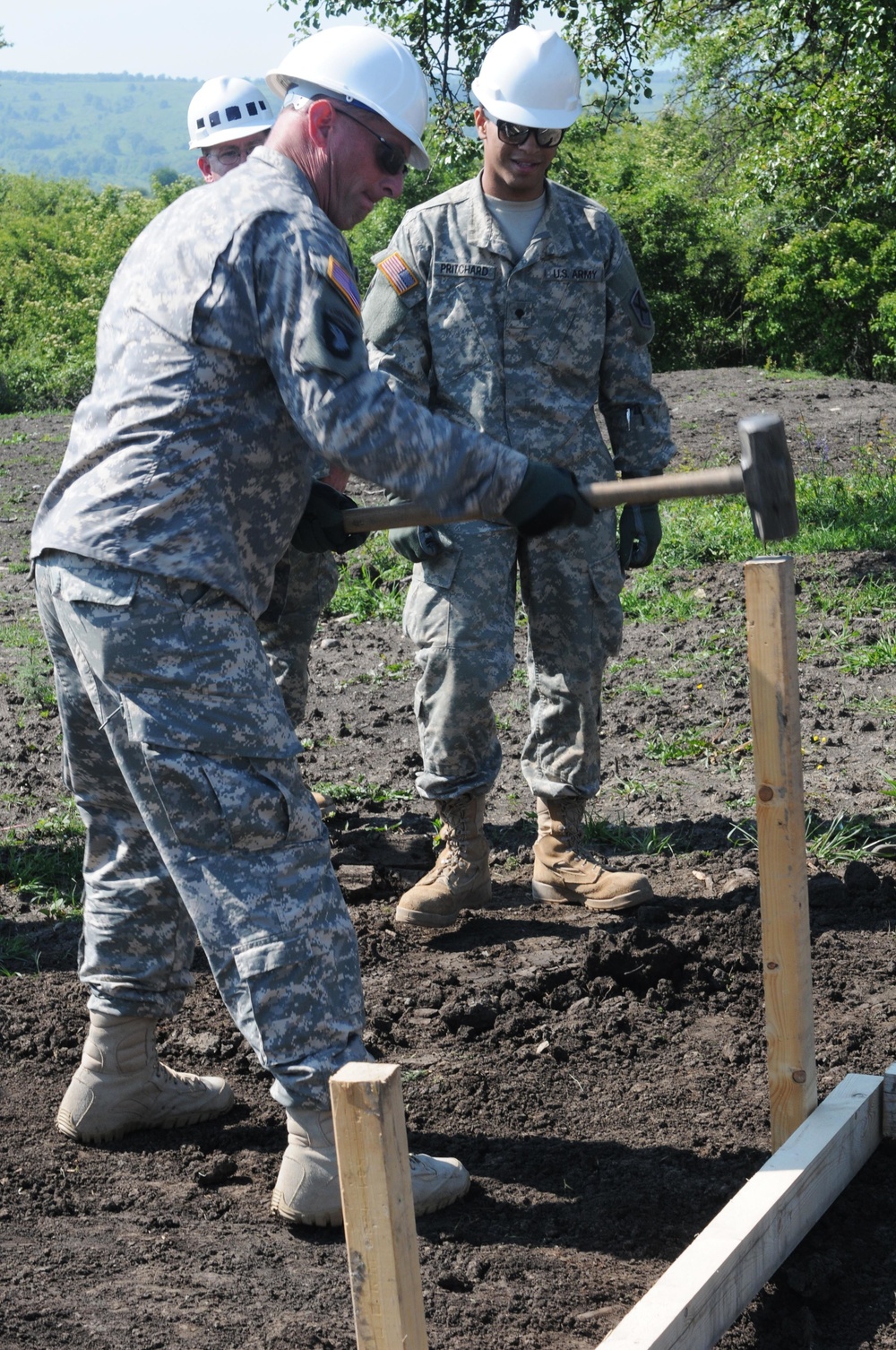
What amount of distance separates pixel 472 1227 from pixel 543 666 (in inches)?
75.3

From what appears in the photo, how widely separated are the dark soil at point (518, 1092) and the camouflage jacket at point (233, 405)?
1.30 metres

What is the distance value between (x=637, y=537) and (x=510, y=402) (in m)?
0.56

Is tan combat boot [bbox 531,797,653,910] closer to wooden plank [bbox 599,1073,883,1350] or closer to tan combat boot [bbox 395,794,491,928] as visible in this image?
tan combat boot [bbox 395,794,491,928]

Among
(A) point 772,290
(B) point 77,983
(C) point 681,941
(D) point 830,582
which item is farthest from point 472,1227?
(A) point 772,290

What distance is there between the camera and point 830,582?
24.1ft

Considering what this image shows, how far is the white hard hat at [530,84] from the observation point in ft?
12.2

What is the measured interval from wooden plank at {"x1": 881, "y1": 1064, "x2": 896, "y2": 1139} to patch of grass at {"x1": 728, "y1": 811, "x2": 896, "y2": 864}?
148cm

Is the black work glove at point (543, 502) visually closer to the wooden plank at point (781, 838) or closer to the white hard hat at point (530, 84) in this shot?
the wooden plank at point (781, 838)

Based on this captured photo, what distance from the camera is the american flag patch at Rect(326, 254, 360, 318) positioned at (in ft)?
7.61

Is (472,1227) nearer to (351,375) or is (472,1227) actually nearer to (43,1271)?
(43,1271)

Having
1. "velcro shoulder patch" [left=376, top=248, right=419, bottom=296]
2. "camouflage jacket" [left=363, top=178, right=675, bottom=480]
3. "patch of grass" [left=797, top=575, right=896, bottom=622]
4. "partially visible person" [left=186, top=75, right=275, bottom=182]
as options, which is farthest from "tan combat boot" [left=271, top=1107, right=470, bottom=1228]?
"patch of grass" [left=797, top=575, right=896, bottom=622]

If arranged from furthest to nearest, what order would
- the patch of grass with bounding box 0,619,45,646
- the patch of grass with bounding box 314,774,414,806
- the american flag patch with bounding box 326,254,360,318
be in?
the patch of grass with bounding box 0,619,45,646, the patch of grass with bounding box 314,774,414,806, the american flag patch with bounding box 326,254,360,318

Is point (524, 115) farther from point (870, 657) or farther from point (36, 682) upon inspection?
point (36, 682)

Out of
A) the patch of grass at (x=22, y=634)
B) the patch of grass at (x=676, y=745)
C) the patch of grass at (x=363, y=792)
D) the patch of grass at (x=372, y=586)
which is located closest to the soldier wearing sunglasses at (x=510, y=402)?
the patch of grass at (x=363, y=792)
